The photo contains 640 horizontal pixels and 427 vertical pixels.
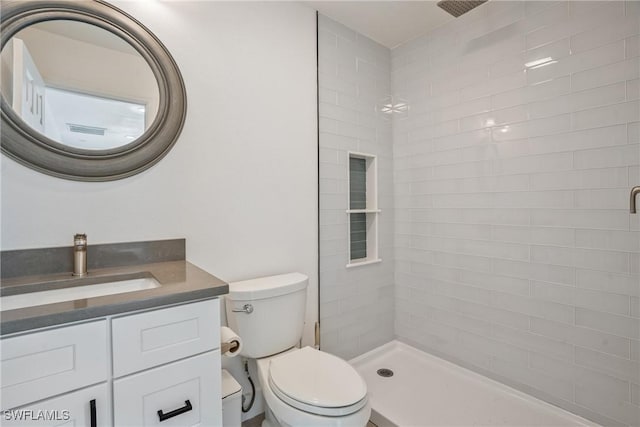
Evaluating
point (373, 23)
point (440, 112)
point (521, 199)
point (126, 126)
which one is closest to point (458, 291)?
point (521, 199)

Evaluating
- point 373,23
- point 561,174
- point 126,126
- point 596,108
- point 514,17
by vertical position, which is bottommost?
point 561,174

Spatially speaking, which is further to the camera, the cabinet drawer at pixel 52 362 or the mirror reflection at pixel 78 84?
the mirror reflection at pixel 78 84

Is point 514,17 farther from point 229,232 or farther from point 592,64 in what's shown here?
point 229,232

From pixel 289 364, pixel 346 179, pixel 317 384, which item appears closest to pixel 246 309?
pixel 289 364

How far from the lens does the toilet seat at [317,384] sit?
3.82 ft

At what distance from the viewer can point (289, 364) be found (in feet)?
4.68

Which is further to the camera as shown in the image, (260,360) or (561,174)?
(561,174)

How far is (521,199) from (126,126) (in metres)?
2.09

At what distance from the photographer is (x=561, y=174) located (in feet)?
5.46

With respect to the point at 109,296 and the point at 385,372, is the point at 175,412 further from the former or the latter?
A: the point at 385,372

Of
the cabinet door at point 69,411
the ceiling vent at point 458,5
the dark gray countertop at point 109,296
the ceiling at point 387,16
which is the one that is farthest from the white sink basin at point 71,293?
the ceiling vent at point 458,5

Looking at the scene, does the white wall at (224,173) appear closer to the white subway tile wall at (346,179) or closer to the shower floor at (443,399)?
the white subway tile wall at (346,179)

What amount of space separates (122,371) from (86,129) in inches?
38.1

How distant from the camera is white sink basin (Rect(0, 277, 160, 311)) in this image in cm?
100
